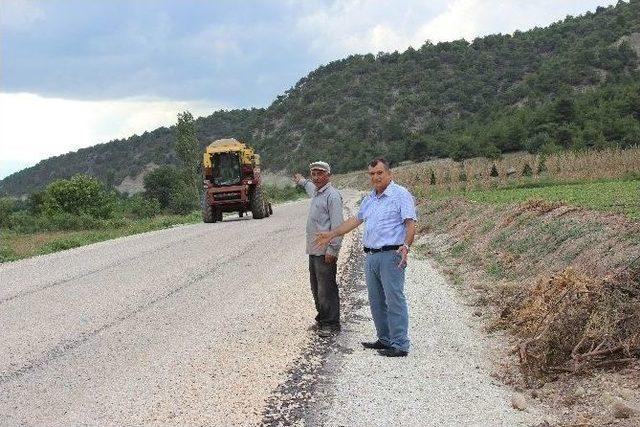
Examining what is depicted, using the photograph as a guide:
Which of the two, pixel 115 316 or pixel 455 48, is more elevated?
pixel 455 48

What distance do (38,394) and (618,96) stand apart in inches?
2713

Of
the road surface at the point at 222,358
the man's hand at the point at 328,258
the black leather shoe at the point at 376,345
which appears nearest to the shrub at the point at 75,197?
the road surface at the point at 222,358

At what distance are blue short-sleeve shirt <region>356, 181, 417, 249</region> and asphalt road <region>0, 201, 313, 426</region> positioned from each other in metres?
1.51

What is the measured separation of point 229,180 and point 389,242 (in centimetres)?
2463

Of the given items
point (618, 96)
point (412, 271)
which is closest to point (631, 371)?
point (412, 271)

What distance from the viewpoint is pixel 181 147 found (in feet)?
237

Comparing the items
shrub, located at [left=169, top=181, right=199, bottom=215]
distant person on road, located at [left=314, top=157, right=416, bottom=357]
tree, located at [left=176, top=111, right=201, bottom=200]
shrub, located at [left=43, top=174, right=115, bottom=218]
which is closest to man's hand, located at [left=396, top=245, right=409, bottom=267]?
distant person on road, located at [left=314, top=157, right=416, bottom=357]

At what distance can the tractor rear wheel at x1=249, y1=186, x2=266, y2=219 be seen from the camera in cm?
3206

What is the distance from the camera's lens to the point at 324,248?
28.8ft

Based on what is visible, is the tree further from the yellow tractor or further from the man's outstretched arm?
the man's outstretched arm

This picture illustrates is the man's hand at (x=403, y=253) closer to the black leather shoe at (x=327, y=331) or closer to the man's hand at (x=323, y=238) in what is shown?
the man's hand at (x=323, y=238)

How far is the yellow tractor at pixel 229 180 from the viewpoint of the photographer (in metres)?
31.7

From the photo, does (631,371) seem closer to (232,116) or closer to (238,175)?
(238,175)

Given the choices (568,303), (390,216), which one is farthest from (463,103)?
(568,303)
